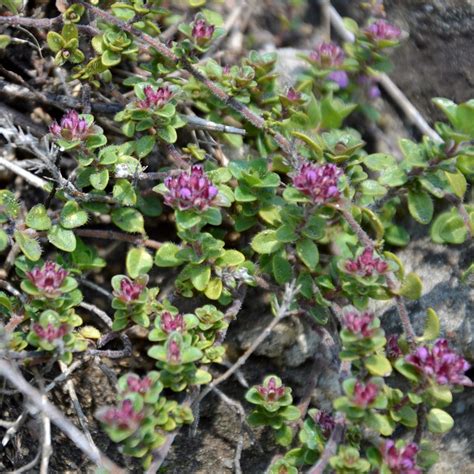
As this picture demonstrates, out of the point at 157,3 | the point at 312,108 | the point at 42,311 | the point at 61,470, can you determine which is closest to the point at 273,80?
the point at 312,108

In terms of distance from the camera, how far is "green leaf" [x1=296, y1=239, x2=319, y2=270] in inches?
93.2

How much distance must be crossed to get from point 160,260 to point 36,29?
1088 mm

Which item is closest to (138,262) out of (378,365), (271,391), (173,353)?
(173,353)

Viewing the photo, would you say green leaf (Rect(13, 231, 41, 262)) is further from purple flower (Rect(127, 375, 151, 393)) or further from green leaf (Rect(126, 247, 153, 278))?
purple flower (Rect(127, 375, 151, 393))

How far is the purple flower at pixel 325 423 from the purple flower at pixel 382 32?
152cm

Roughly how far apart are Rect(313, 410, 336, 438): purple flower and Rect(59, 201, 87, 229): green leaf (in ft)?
3.16

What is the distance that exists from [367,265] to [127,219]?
83 cm

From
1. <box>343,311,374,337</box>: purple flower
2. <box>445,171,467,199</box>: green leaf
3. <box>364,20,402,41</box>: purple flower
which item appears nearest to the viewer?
<box>343,311,374,337</box>: purple flower

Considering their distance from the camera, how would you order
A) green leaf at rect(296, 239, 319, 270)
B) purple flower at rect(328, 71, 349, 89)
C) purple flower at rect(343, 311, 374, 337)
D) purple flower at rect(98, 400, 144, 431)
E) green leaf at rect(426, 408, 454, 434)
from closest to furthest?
purple flower at rect(98, 400, 144, 431)
purple flower at rect(343, 311, 374, 337)
green leaf at rect(426, 408, 454, 434)
green leaf at rect(296, 239, 319, 270)
purple flower at rect(328, 71, 349, 89)

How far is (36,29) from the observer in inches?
111

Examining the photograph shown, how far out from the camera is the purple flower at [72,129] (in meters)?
2.33

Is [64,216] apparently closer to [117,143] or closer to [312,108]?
[117,143]

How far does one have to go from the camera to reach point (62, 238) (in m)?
2.40

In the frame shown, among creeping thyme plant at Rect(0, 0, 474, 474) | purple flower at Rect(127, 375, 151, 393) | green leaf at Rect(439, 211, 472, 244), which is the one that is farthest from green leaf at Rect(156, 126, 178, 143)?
green leaf at Rect(439, 211, 472, 244)
